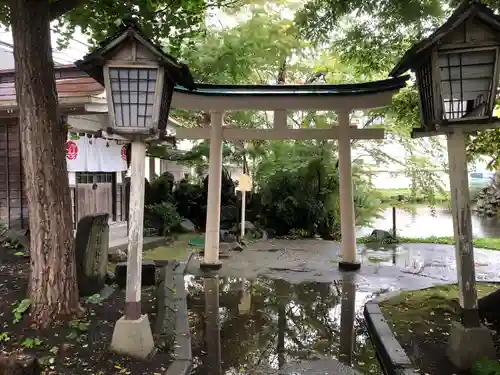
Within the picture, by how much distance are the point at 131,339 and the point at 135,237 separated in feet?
4.04

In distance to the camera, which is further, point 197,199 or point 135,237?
point 197,199

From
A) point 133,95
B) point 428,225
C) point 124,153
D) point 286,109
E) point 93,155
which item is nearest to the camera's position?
point 133,95

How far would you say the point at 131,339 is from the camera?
5121 mm

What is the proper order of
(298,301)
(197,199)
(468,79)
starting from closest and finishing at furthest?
(468,79) → (298,301) → (197,199)

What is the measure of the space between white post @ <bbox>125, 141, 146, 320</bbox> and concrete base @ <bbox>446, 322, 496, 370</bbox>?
3.95 meters

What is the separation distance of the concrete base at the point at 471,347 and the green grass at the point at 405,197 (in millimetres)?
11799

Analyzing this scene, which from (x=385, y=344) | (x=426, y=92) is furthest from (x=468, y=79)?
(x=385, y=344)

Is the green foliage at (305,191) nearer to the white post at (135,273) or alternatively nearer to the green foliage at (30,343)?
the white post at (135,273)

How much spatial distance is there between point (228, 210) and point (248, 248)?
4428 millimetres

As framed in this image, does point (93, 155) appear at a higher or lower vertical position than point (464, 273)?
higher

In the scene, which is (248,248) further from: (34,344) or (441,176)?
Answer: (34,344)

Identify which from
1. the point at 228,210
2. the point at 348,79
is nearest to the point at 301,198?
the point at 228,210

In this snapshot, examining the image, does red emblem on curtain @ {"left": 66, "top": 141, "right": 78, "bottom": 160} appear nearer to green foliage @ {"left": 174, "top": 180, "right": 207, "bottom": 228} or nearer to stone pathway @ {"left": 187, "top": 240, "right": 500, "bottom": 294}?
stone pathway @ {"left": 187, "top": 240, "right": 500, "bottom": 294}

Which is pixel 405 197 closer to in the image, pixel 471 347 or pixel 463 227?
pixel 463 227
